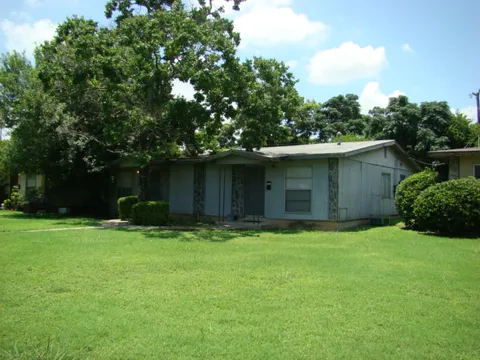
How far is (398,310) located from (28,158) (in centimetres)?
1913

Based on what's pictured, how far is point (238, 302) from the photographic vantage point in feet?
17.9

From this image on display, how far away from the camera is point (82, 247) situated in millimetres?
9953

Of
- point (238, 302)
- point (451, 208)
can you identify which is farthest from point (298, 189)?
point (238, 302)

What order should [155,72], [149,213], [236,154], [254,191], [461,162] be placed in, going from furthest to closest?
1. [254,191]
2. [461,162]
3. [149,213]
4. [236,154]
5. [155,72]

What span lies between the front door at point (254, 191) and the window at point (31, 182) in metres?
13.4

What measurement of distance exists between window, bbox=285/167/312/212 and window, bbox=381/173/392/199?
194 inches

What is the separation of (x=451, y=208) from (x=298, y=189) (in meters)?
5.17

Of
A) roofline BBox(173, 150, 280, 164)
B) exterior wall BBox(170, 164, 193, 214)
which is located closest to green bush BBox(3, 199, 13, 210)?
exterior wall BBox(170, 164, 193, 214)

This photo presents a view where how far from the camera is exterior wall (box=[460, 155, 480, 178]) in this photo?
16.2 meters

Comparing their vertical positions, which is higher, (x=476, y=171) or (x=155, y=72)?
(x=155, y=72)

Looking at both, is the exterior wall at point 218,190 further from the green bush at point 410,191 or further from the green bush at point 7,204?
the green bush at point 7,204

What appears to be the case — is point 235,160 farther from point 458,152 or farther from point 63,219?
point 63,219

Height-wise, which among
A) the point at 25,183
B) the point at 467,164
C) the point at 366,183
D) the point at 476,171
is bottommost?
the point at 366,183

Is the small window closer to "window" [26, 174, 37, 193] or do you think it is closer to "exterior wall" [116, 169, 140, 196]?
"exterior wall" [116, 169, 140, 196]
